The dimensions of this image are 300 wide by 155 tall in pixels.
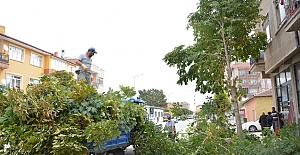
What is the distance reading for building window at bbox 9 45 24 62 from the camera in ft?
76.7

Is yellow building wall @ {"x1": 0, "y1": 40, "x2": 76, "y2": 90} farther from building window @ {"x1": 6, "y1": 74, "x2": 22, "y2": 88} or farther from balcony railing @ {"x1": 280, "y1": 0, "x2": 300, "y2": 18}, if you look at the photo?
balcony railing @ {"x1": 280, "y1": 0, "x2": 300, "y2": 18}

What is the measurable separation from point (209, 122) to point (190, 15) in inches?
142

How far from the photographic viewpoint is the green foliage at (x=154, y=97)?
8106 cm

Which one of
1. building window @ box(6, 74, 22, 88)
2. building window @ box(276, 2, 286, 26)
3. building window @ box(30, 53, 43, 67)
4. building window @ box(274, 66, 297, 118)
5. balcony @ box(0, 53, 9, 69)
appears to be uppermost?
building window @ box(30, 53, 43, 67)

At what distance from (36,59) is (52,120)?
1010 inches

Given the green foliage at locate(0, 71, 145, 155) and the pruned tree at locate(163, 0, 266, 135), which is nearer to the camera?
the green foliage at locate(0, 71, 145, 155)

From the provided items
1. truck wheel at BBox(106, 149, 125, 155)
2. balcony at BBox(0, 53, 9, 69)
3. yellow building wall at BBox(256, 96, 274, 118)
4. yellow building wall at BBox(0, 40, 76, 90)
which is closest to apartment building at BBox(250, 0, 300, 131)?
truck wheel at BBox(106, 149, 125, 155)

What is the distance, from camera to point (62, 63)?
1243 inches

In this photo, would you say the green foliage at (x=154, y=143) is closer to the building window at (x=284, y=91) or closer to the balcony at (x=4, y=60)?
the building window at (x=284, y=91)

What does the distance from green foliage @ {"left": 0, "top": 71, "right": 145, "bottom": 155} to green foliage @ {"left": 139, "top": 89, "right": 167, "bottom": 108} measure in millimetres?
75669

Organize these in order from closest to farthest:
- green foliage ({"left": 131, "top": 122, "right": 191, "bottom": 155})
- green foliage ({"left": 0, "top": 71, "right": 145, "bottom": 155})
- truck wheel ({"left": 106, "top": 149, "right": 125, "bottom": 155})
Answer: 1. green foliage ({"left": 0, "top": 71, "right": 145, "bottom": 155})
2. green foliage ({"left": 131, "top": 122, "right": 191, "bottom": 155})
3. truck wheel ({"left": 106, "top": 149, "right": 125, "bottom": 155})

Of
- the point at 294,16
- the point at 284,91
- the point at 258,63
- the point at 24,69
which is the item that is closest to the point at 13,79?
the point at 24,69

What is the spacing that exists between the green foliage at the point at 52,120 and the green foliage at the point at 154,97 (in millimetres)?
75669

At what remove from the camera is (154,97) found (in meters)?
83.2
